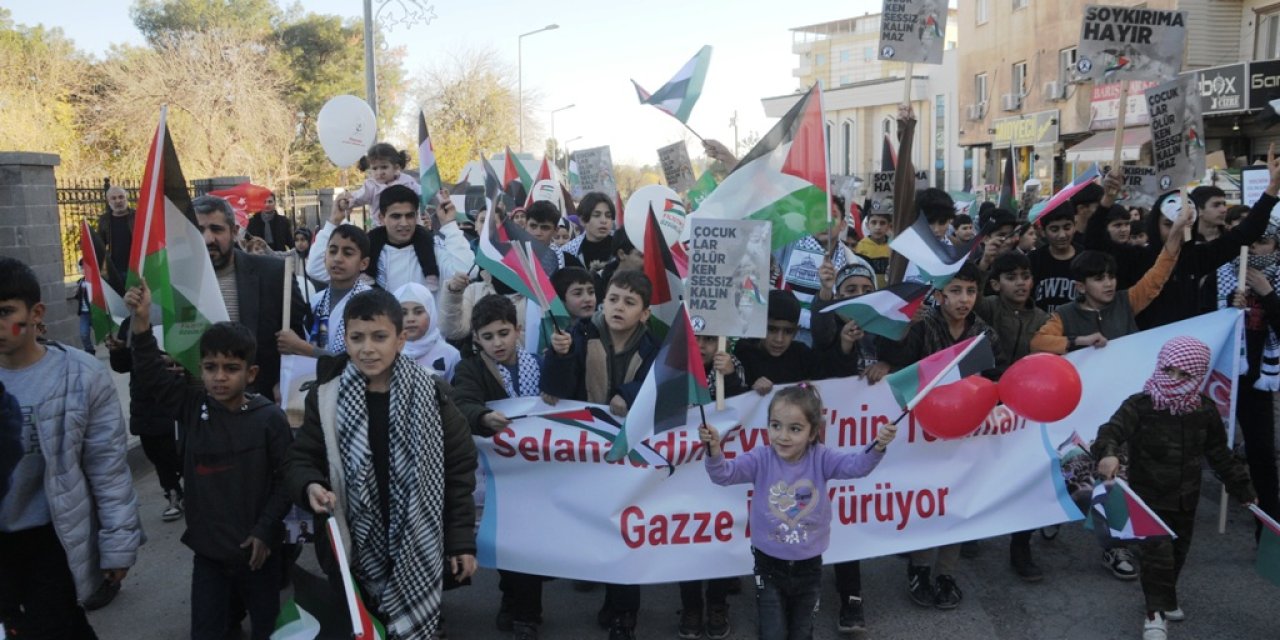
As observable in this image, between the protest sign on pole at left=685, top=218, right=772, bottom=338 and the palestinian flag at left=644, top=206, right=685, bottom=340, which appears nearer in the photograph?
the protest sign on pole at left=685, top=218, right=772, bottom=338

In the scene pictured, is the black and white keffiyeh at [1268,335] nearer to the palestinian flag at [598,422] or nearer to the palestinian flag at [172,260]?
the palestinian flag at [598,422]

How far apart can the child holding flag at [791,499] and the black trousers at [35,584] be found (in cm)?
237

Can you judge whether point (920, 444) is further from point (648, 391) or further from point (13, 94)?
point (13, 94)

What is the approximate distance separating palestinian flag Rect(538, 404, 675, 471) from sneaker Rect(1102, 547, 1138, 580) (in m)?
2.41

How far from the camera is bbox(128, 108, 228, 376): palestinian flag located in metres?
4.31

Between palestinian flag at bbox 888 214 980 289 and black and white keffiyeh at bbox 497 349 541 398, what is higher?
palestinian flag at bbox 888 214 980 289

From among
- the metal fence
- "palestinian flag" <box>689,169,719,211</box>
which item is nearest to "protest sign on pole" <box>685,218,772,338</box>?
"palestinian flag" <box>689,169,719,211</box>

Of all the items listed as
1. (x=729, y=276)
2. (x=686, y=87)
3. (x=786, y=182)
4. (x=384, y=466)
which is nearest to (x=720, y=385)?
(x=729, y=276)

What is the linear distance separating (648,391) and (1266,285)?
355 cm

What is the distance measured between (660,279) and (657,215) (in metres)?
2.72

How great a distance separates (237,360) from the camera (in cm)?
397

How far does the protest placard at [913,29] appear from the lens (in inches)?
281

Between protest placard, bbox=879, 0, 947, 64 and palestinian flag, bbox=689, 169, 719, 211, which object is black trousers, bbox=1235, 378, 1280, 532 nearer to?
protest placard, bbox=879, 0, 947, 64

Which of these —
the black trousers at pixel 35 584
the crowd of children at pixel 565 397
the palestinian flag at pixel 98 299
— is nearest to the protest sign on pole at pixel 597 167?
the crowd of children at pixel 565 397
